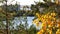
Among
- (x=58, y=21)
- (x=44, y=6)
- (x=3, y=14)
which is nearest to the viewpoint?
(x=58, y=21)

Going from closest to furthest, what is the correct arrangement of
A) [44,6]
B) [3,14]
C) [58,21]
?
[58,21] → [44,6] → [3,14]

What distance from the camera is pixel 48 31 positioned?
6.06ft

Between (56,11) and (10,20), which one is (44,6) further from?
(10,20)

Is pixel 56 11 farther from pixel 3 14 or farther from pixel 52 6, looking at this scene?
pixel 3 14

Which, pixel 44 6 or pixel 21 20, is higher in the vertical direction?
pixel 44 6

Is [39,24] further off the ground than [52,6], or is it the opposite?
[52,6]

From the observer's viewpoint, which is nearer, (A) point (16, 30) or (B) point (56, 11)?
(B) point (56, 11)

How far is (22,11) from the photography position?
231cm

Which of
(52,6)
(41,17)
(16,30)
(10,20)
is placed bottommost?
(16,30)

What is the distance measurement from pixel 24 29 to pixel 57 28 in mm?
664

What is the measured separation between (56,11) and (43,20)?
0.63ft

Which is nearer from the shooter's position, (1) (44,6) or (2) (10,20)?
(1) (44,6)

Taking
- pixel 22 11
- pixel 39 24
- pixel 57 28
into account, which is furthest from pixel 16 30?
pixel 57 28

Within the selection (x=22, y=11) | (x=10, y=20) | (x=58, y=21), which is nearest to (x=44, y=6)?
(x=58, y=21)
